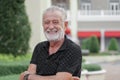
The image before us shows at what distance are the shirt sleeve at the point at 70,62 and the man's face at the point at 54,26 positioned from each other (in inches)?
6.7

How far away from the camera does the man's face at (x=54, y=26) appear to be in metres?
3.70

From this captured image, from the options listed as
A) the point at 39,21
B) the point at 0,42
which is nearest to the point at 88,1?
the point at 39,21

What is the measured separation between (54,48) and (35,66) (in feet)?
0.78

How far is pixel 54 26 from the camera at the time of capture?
3699 mm

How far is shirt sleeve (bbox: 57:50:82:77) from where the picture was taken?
3.65 metres

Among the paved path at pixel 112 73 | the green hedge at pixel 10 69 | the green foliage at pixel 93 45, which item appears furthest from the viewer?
the green foliage at pixel 93 45

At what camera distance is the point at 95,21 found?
46.6 m

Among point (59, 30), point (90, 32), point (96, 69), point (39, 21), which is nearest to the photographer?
point (59, 30)

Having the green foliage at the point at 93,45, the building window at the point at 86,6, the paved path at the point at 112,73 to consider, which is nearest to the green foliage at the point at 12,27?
the paved path at the point at 112,73

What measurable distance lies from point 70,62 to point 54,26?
12.8 inches

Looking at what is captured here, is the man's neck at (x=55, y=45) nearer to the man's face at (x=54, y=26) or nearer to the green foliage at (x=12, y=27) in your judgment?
the man's face at (x=54, y=26)

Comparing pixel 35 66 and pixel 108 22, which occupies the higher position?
pixel 35 66

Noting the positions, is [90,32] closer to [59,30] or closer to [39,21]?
[39,21]

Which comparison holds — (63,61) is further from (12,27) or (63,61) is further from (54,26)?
(12,27)
